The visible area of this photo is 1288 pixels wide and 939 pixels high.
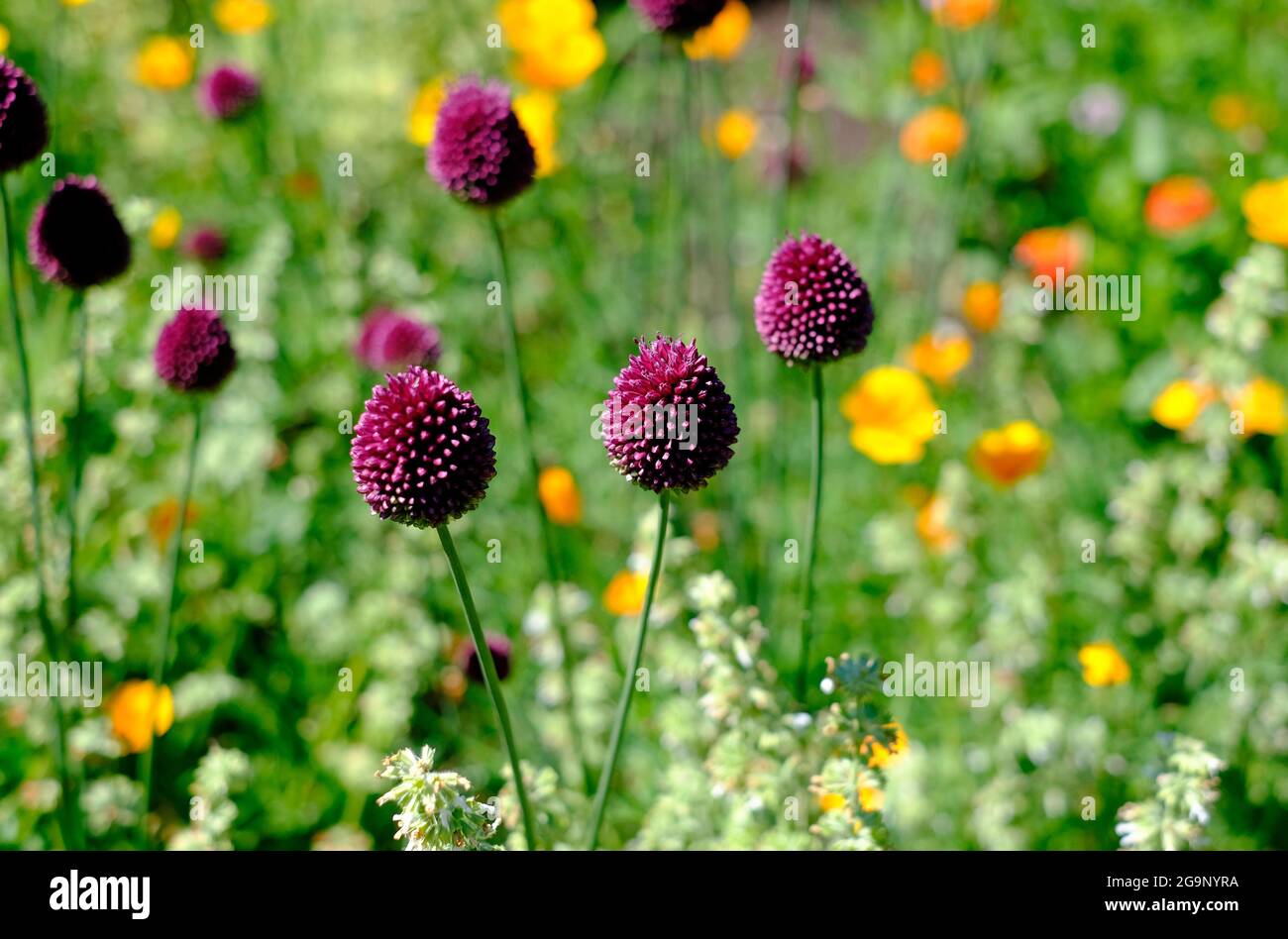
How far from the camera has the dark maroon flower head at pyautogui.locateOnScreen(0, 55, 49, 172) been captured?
176 centimetres

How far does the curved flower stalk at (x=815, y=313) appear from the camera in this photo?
1.65m

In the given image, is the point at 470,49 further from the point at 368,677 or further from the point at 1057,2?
the point at 368,677

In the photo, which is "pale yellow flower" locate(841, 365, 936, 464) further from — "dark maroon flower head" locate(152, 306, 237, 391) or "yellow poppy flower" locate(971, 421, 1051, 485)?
"dark maroon flower head" locate(152, 306, 237, 391)

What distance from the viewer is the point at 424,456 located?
4.46 ft

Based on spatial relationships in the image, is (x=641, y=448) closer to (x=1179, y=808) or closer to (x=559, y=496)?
(x=1179, y=808)

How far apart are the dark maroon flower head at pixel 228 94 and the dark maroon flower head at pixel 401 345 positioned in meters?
1.06

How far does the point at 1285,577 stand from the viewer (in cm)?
222

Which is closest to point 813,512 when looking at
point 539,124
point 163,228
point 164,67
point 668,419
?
point 668,419

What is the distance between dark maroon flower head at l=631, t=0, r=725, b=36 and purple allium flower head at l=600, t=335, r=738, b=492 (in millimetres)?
956

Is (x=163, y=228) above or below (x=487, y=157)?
above

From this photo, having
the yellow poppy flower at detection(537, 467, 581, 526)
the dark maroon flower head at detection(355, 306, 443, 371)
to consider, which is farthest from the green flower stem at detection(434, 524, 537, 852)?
the yellow poppy flower at detection(537, 467, 581, 526)

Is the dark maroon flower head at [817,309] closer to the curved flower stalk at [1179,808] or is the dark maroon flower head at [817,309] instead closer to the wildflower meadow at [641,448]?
the wildflower meadow at [641,448]

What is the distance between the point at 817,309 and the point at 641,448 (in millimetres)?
412

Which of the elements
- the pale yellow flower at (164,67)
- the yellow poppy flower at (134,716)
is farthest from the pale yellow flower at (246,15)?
the yellow poppy flower at (134,716)
